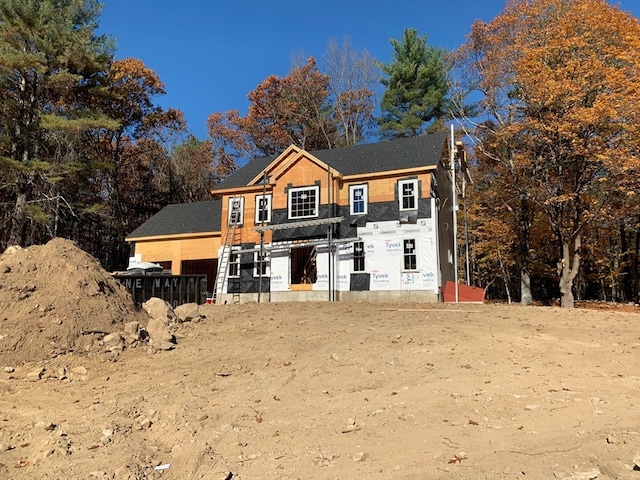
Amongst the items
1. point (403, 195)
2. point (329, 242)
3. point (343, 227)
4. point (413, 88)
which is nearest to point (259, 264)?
point (329, 242)

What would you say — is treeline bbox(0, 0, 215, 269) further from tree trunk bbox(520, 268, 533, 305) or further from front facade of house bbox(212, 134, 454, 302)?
tree trunk bbox(520, 268, 533, 305)

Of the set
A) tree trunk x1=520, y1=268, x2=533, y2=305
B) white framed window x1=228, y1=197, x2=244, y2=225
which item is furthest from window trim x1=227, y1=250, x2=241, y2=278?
tree trunk x1=520, y1=268, x2=533, y2=305

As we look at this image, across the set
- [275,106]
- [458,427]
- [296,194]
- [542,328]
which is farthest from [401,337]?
[275,106]

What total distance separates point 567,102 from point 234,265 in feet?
55.8

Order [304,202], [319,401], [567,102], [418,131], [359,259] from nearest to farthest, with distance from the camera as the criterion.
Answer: [319,401], [567,102], [359,259], [304,202], [418,131]

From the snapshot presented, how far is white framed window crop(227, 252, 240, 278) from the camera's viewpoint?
24828 mm

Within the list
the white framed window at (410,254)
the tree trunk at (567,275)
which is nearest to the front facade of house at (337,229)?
the white framed window at (410,254)

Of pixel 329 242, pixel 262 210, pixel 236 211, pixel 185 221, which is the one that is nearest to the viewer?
pixel 329 242

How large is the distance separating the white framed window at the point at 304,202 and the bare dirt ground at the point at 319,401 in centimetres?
1239

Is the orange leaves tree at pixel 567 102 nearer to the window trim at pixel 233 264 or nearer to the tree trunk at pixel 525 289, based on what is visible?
→ the tree trunk at pixel 525 289

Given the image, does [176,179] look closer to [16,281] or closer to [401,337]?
[16,281]

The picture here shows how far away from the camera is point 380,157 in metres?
24.0

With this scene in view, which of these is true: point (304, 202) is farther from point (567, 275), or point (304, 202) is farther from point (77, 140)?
point (77, 140)

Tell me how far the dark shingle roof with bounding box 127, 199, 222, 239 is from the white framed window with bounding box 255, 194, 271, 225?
2.82 metres
